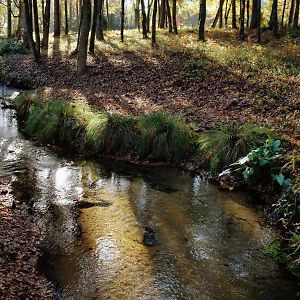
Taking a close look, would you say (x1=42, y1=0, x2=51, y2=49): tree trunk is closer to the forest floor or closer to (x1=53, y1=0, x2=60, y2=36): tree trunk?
the forest floor

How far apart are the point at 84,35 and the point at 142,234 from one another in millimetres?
13511

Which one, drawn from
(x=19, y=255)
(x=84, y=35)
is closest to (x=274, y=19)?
(x=84, y=35)

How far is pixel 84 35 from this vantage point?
18.2m

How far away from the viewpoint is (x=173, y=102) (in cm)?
1404

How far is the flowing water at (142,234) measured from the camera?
5.54 meters

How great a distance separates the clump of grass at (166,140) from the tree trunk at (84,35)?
902 cm

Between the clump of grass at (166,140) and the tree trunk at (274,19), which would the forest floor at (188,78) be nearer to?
the tree trunk at (274,19)

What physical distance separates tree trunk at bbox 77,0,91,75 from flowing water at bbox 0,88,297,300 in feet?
30.5

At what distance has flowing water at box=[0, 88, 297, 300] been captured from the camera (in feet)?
18.2

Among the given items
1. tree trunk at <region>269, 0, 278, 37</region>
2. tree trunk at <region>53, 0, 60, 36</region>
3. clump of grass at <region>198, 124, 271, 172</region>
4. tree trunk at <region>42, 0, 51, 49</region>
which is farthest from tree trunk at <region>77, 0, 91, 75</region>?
tree trunk at <region>53, 0, 60, 36</region>

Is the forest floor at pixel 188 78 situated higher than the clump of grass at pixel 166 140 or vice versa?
the forest floor at pixel 188 78

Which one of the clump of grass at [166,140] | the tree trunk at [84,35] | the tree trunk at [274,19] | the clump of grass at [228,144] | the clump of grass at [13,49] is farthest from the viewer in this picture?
the clump of grass at [13,49]

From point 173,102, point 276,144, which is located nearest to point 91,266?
point 276,144

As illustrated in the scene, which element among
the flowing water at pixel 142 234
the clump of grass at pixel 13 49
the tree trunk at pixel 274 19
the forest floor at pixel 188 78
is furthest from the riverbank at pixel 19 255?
the clump of grass at pixel 13 49
